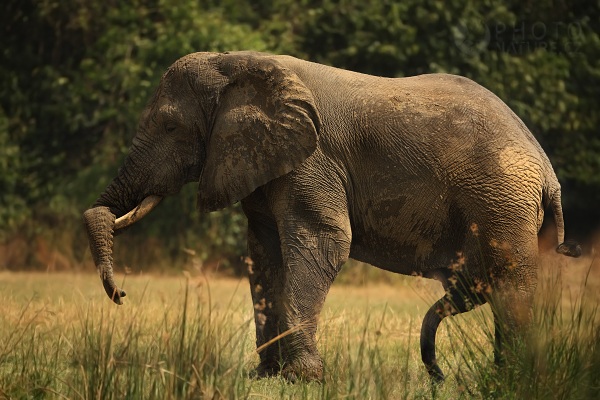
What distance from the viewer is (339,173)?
5.55 metres

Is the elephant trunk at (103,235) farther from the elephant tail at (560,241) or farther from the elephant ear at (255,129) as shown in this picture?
the elephant tail at (560,241)

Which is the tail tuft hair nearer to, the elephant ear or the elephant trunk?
the elephant ear

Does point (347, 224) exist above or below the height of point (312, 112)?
below

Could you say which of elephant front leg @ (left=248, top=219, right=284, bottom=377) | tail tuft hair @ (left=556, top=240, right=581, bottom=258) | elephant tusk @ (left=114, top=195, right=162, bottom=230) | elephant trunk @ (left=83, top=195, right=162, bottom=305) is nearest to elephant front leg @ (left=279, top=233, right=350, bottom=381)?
elephant front leg @ (left=248, top=219, right=284, bottom=377)

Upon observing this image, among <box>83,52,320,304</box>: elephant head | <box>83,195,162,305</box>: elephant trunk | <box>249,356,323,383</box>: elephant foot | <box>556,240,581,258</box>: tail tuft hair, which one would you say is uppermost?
<box>83,52,320,304</box>: elephant head

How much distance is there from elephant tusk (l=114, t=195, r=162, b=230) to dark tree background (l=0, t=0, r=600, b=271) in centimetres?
875

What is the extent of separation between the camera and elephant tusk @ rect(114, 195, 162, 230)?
18.2 feet

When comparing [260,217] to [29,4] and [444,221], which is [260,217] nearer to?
[444,221]

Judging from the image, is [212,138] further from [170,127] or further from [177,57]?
[177,57]

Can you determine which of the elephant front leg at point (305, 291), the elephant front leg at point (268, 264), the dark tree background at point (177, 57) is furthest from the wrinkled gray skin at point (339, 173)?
the dark tree background at point (177, 57)

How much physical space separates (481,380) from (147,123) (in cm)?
318

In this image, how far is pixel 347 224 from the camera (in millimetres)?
5539

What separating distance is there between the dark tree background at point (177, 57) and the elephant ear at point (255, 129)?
29.0 ft

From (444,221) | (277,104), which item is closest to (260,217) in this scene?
→ (277,104)
